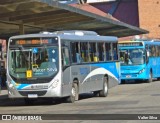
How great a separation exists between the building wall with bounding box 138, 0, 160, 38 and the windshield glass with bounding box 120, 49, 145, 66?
36224mm

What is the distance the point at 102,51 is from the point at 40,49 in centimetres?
494

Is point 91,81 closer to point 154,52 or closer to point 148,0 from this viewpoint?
point 154,52

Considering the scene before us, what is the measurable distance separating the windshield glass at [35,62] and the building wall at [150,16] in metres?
51.8

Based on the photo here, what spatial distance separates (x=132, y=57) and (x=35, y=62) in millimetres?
15956

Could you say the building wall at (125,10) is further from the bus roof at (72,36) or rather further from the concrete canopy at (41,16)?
the bus roof at (72,36)

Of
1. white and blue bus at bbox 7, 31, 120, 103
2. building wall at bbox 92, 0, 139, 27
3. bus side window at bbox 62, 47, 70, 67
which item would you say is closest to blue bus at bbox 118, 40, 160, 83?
white and blue bus at bbox 7, 31, 120, 103

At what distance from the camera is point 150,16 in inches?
2734

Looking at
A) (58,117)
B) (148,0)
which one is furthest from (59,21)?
(148,0)

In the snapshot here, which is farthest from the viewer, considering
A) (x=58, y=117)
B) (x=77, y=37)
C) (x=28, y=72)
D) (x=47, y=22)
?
(x=47, y=22)

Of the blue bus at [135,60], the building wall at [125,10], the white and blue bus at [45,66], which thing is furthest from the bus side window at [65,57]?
the building wall at [125,10]

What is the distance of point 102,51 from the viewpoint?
22.8 meters

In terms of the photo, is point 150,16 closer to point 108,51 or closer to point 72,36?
point 108,51

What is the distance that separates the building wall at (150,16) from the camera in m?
69.2

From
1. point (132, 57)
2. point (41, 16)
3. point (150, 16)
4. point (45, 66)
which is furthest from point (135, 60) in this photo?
point (150, 16)
